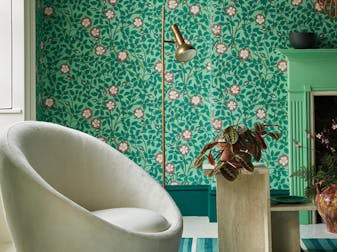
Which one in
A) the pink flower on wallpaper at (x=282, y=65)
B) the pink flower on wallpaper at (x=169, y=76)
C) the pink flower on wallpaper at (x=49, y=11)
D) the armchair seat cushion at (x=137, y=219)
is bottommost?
the armchair seat cushion at (x=137, y=219)

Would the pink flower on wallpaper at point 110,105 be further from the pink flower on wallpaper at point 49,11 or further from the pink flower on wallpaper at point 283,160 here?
the pink flower on wallpaper at point 283,160

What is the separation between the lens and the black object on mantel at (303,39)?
5383 mm

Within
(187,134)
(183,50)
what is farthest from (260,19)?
(183,50)

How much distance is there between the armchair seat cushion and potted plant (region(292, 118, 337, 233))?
2.22m

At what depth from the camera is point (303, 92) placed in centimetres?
552

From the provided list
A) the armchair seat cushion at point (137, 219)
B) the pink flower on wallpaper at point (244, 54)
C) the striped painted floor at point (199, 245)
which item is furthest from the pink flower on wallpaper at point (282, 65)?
the armchair seat cushion at point (137, 219)

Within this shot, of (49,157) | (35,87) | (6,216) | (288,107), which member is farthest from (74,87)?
(6,216)

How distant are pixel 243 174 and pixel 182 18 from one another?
2284 mm

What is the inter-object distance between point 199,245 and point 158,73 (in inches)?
74.1

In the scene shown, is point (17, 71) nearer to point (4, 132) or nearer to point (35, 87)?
point (35, 87)

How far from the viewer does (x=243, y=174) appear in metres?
3.89

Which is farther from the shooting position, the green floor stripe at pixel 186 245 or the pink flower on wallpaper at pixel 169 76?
the pink flower on wallpaper at pixel 169 76

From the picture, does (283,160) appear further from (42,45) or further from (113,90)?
(42,45)

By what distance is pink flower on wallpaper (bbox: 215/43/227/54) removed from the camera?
5590 mm
